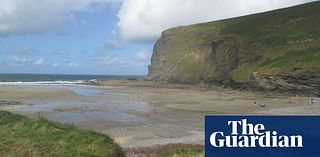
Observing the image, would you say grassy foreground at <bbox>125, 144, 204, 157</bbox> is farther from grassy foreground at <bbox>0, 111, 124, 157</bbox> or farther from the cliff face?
the cliff face

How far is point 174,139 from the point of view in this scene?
2564 cm

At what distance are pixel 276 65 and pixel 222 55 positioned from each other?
947 inches

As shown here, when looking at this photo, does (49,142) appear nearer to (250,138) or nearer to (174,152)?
(174,152)

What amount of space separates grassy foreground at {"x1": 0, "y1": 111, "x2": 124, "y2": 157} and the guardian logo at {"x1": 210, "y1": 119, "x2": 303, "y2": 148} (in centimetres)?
499

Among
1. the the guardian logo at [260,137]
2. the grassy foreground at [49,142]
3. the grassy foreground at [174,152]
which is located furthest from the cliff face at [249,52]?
the the guardian logo at [260,137]

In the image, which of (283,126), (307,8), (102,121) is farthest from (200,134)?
(307,8)

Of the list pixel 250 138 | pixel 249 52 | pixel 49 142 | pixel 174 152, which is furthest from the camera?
pixel 249 52

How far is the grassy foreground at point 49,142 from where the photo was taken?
1115 centimetres

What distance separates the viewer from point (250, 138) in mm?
7074

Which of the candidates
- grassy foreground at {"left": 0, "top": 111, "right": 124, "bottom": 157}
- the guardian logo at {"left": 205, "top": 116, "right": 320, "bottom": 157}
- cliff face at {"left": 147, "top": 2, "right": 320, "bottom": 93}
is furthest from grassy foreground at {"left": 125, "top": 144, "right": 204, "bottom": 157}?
cliff face at {"left": 147, "top": 2, "right": 320, "bottom": 93}

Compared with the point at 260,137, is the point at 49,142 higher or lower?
lower

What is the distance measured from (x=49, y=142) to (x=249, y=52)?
91.6m

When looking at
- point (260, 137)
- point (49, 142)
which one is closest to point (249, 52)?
point (49, 142)

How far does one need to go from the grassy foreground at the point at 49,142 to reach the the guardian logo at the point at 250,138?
499cm
